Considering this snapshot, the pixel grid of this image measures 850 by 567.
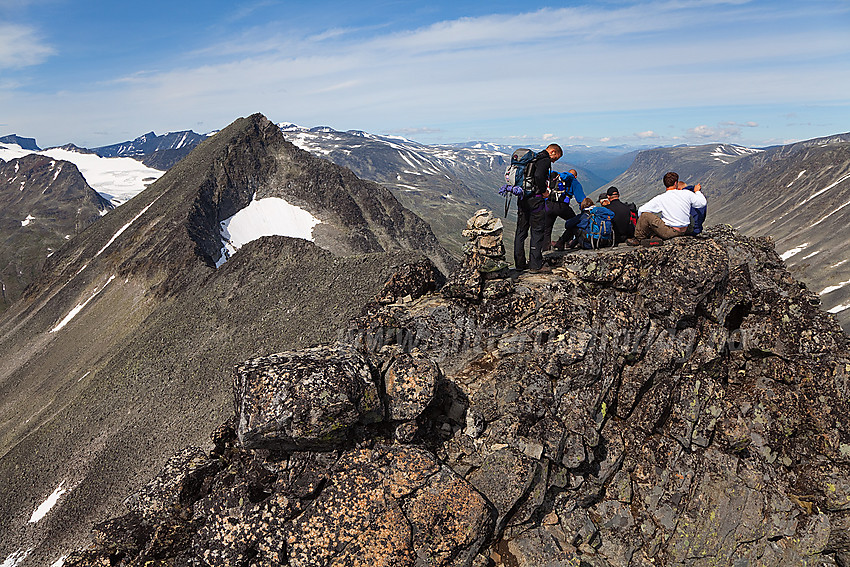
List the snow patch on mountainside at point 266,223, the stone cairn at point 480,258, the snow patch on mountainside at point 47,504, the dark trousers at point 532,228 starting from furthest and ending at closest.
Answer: the snow patch on mountainside at point 266,223, the snow patch on mountainside at point 47,504, the stone cairn at point 480,258, the dark trousers at point 532,228

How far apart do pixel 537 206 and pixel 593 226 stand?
12.3 feet

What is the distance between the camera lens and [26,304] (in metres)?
103

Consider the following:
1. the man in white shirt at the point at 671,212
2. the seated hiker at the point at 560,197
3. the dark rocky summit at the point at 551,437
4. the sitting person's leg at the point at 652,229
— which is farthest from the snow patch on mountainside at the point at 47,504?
the man in white shirt at the point at 671,212

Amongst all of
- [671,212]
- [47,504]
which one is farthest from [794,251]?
[47,504]

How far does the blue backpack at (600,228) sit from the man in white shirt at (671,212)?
118cm

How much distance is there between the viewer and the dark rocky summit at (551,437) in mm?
12391

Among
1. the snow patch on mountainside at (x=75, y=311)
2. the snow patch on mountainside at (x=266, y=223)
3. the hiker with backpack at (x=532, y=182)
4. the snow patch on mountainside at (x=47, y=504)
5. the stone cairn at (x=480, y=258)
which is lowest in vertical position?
the snow patch on mountainside at (x=47, y=504)

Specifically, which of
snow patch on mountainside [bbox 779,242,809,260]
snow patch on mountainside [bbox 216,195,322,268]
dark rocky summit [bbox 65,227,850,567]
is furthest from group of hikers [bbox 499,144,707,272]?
snow patch on mountainside [bbox 779,242,809,260]

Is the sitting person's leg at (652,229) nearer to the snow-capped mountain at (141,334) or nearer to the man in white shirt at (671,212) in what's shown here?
the man in white shirt at (671,212)

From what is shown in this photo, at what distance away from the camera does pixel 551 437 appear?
15.1m

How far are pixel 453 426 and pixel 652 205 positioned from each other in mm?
12615

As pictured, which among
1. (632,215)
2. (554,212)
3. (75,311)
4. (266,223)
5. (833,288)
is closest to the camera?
(554,212)

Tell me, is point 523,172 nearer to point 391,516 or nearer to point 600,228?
point 600,228

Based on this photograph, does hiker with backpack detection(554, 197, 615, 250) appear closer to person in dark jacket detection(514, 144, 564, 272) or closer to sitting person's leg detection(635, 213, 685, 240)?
sitting person's leg detection(635, 213, 685, 240)
